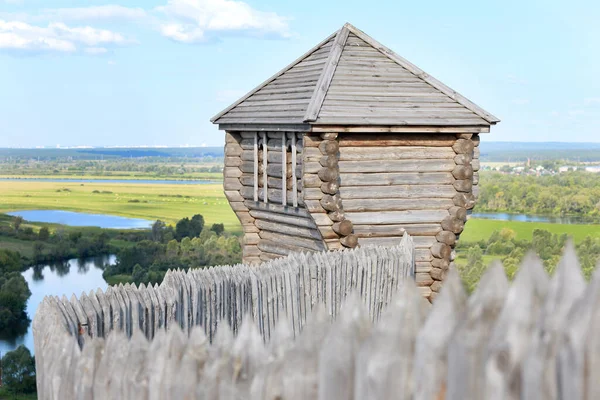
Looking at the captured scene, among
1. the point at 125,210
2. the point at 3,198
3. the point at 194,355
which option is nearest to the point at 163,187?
the point at 125,210

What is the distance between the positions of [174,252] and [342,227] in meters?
19.5

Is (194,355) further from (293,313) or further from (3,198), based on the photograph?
(3,198)

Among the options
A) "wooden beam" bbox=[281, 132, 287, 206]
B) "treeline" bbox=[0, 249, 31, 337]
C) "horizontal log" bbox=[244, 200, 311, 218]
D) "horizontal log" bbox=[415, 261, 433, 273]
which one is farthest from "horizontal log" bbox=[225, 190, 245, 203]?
"treeline" bbox=[0, 249, 31, 337]

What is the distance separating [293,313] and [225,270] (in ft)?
3.65

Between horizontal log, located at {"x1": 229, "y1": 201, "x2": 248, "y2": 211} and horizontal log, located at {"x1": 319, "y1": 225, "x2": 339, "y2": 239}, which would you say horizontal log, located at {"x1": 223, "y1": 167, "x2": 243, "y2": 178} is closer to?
horizontal log, located at {"x1": 229, "y1": 201, "x2": 248, "y2": 211}

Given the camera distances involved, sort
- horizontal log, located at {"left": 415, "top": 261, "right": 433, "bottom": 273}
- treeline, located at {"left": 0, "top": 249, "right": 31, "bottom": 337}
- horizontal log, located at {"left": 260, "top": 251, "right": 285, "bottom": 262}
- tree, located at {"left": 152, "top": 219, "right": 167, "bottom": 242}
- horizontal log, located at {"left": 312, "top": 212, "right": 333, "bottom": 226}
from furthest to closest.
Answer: tree, located at {"left": 152, "top": 219, "right": 167, "bottom": 242} → treeline, located at {"left": 0, "top": 249, "right": 31, "bottom": 337} → horizontal log, located at {"left": 260, "top": 251, "right": 285, "bottom": 262} → horizontal log, located at {"left": 415, "top": 261, "right": 433, "bottom": 273} → horizontal log, located at {"left": 312, "top": 212, "right": 333, "bottom": 226}

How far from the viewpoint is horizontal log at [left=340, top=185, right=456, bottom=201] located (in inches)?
496

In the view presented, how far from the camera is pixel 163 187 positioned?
146 ft

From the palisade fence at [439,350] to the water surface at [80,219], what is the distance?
3456 centimetres

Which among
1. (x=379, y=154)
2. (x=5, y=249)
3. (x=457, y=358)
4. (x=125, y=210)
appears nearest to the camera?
(x=457, y=358)

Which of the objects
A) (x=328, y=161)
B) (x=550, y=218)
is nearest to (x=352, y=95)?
(x=328, y=161)

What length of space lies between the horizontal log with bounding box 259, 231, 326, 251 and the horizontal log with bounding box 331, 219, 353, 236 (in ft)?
1.24

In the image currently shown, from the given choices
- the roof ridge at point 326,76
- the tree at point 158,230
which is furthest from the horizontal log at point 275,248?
the tree at point 158,230

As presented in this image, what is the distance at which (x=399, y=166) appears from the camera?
12781 millimetres
